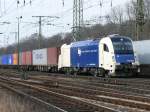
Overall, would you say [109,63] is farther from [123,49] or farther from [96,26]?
[96,26]

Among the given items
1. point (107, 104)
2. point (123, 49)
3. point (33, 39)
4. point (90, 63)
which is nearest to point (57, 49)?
point (90, 63)

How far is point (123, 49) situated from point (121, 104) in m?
20.7

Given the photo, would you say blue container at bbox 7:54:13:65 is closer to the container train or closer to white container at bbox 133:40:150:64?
the container train

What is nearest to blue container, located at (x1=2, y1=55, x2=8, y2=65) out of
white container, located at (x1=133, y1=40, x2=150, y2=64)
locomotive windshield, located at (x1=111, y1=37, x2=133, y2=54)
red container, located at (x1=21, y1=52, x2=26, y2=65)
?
red container, located at (x1=21, y1=52, x2=26, y2=65)

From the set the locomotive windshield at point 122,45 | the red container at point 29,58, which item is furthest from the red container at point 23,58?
the locomotive windshield at point 122,45

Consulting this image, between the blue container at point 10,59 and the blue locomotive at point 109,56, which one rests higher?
the blue container at point 10,59

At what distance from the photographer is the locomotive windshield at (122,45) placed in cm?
3513

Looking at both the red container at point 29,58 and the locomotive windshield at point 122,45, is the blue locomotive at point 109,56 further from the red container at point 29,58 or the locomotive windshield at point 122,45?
the red container at point 29,58

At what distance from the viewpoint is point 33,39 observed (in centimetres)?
11331

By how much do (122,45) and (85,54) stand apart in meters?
4.84

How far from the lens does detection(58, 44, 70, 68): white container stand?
4491 centimetres

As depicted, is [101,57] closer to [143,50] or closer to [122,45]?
[122,45]

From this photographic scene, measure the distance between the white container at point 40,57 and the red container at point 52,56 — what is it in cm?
201

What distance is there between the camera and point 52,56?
53.8 m
